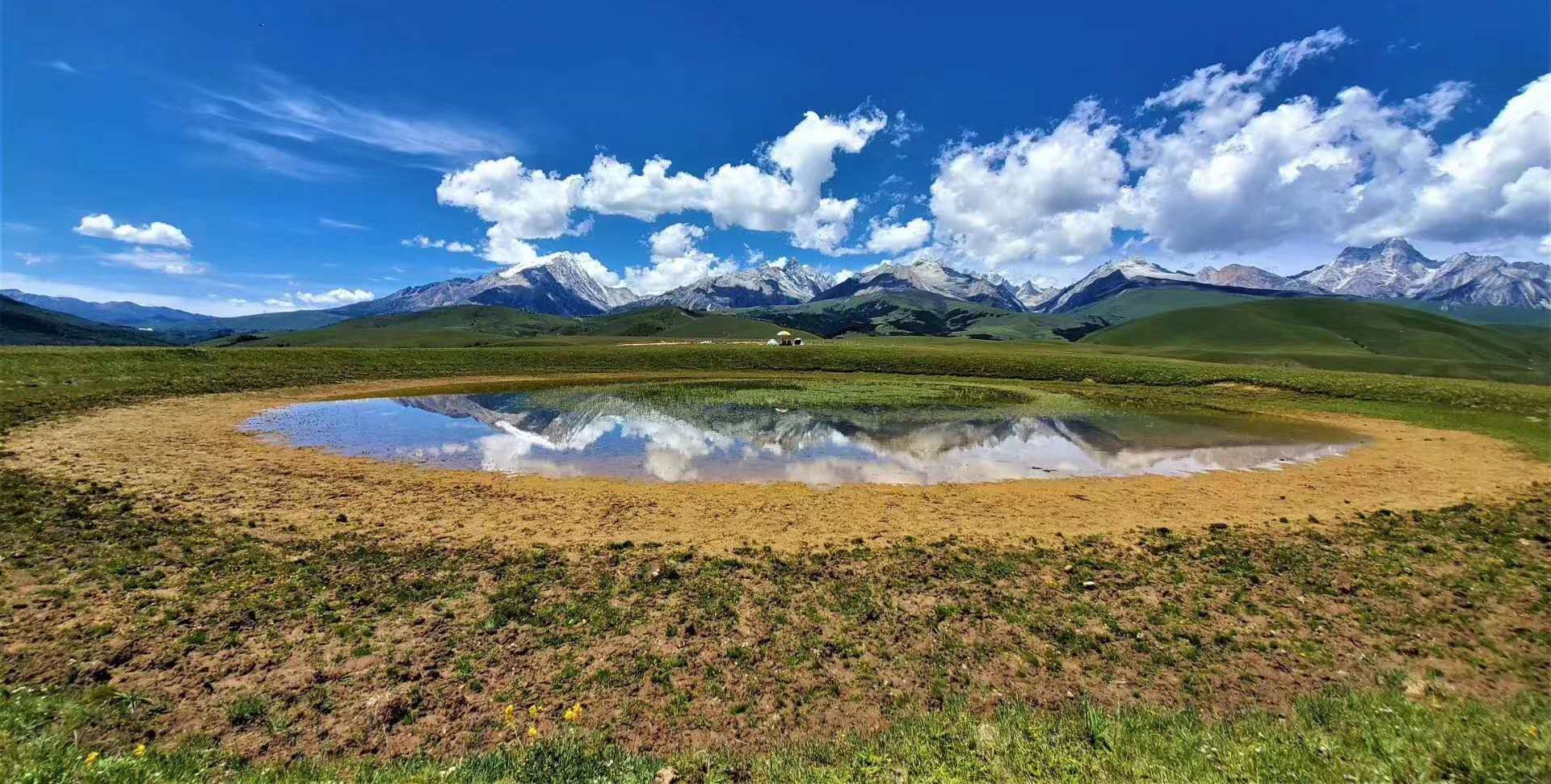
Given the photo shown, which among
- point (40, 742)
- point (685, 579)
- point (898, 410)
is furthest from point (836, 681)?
point (898, 410)

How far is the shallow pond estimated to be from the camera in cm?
2473

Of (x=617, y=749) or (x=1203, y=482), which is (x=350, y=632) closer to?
(x=617, y=749)

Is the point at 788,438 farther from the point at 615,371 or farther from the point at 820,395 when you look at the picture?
the point at 615,371

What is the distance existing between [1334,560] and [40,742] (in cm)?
2443

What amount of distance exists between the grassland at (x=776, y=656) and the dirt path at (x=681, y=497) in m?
1.29

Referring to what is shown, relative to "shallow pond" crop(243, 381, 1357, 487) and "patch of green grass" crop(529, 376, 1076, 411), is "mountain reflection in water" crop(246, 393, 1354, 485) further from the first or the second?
"patch of green grass" crop(529, 376, 1076, 411)

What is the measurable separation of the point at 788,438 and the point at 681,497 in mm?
12926

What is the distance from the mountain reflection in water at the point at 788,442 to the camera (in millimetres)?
24547

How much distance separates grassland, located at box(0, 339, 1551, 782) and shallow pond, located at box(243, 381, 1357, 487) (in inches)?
354

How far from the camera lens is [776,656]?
10.4m

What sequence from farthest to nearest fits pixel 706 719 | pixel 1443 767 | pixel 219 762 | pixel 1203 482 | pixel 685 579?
1. pixel 1203 482
2. pixel 685 579
3. pixel 706 719
4. pixel 219 762
5. pixel 1443 767

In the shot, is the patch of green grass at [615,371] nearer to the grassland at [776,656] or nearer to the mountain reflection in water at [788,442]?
the mountain reflection in water at [788,442]

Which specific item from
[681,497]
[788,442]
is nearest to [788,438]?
[788,442]

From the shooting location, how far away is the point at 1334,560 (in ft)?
47.2
